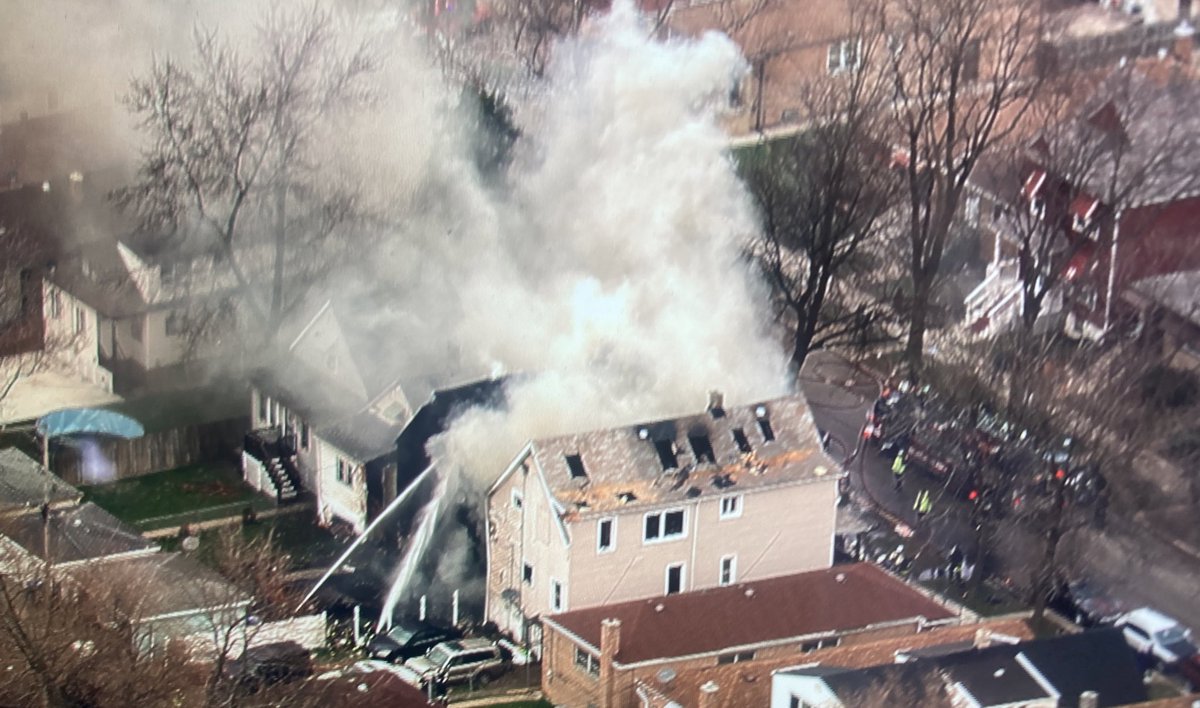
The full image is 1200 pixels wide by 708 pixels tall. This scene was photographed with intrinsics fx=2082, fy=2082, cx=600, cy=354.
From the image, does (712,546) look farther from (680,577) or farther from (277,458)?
(277,458)

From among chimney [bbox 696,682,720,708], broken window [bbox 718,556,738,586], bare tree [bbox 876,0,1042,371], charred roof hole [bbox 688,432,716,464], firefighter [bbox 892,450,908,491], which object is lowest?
chimney [bbox 696,682,720,708]

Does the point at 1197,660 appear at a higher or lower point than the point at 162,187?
lower

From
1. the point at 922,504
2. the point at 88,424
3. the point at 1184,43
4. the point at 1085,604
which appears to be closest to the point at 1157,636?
the point at 1085,604

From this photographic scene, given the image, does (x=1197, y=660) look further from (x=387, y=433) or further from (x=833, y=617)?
(x=387, y=433)

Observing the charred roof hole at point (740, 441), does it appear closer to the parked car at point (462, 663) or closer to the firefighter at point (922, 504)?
the firefighter at point (922, 504)

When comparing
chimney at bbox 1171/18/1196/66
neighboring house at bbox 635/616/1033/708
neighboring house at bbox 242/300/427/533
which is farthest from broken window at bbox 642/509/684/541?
chimney at bbox 1171/18/1196/66

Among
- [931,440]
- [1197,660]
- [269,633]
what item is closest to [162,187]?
[269,633]

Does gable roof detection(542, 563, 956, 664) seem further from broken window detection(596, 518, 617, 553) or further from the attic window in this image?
the attic window
